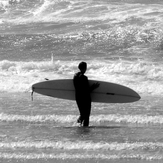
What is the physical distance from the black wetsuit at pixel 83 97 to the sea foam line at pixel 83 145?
1112mm

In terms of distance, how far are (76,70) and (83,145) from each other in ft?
25.2

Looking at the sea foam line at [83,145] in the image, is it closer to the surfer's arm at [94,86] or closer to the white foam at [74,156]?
the white foam at [74,156]

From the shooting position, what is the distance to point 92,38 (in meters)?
21.0

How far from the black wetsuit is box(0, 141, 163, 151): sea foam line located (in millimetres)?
1112

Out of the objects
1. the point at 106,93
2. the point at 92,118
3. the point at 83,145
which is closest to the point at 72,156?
the point at 83,145

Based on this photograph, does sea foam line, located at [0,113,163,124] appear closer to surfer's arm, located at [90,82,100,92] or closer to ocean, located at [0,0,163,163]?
ocean, located at [0,0,163,163]

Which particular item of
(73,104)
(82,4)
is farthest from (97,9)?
(73,104)

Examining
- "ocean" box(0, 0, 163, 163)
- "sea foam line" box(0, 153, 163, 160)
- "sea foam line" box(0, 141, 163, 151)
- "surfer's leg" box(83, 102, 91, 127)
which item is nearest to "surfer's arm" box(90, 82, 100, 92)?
"surfer's leg" box(83, 102, 91, 127)

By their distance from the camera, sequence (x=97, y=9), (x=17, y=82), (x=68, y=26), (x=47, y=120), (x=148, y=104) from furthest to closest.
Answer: (x=97, y=9) < (x=68, y=26) < (x=17, y=82) < (x=148, y=104) < (x=47, y=120)

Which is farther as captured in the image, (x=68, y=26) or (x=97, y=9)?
(x=97, y=9)

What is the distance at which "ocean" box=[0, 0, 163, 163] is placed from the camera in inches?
318

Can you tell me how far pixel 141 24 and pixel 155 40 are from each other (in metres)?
1.77

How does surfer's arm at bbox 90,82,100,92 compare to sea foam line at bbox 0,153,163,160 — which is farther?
surfer's arm at bbox 90,82,100,92

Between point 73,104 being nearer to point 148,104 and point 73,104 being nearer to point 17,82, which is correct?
point 148,104
